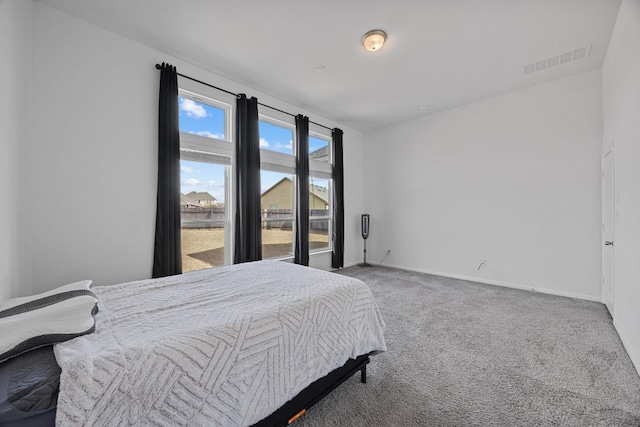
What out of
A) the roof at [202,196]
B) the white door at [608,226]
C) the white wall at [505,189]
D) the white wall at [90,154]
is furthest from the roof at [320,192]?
the white door at [608,226]

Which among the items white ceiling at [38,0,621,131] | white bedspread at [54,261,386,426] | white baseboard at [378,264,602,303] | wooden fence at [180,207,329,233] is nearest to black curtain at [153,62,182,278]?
wooden fence at [180,207,329,233]

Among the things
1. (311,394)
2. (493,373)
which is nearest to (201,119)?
(311,394)

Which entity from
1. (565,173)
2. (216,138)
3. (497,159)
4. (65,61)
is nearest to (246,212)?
(216,138)

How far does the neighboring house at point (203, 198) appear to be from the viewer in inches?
129

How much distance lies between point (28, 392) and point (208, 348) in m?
0.53

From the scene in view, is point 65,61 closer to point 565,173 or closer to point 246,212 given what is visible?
point 246,212

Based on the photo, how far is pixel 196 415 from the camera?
0.97 metres

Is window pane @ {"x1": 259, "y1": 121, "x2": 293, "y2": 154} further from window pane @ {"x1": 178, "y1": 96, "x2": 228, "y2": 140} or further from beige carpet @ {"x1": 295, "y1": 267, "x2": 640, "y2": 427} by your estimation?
beige carpet @ {"x1": 295, "y1": 267, "x2": 640, "y2": 427}

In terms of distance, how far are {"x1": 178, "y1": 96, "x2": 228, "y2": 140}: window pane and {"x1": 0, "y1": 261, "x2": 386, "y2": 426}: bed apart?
2165mm

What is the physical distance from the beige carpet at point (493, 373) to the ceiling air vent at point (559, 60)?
3.08m

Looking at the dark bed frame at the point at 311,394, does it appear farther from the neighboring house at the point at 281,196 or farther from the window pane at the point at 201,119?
the window pane at the point at 201,119

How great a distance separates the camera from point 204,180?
135 inches

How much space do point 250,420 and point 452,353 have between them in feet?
6.06

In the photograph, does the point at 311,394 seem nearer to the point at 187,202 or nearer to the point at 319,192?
the point at 187,202
